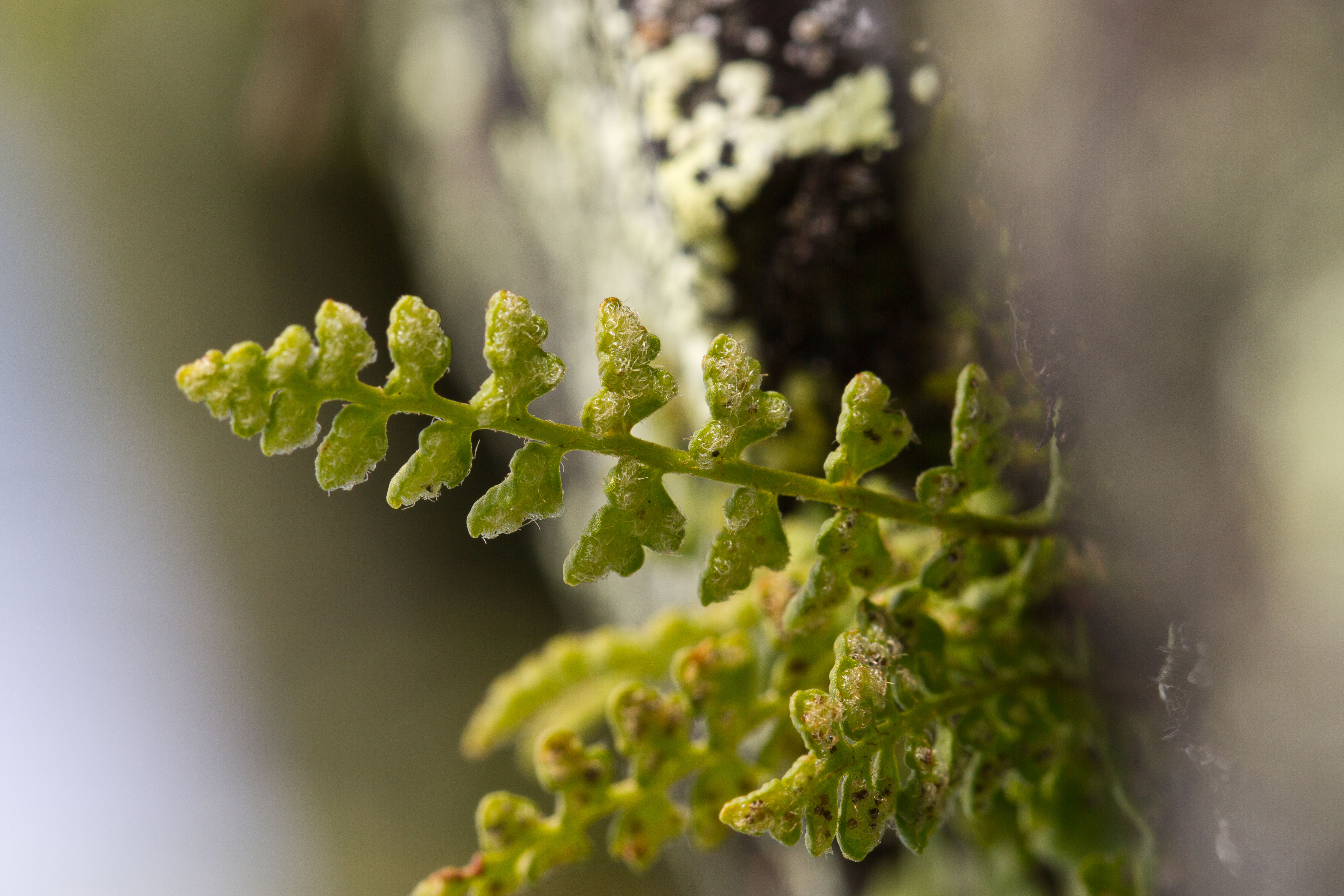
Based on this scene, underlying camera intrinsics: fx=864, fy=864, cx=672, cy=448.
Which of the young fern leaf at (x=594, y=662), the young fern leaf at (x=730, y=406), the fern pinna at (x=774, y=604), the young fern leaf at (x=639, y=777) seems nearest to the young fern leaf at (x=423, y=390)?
the fern pinna at (x=774, y=604)

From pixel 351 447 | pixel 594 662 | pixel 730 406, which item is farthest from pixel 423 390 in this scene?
pixel 594 662

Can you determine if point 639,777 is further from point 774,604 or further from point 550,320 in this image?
point 550,320

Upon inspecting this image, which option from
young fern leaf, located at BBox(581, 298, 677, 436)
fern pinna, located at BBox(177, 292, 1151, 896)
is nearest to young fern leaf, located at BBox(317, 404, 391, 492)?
fern pinna, located at BBox(177, 292, 1151, 896)

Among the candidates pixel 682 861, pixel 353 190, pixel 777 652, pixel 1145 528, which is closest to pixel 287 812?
pixel 682 861

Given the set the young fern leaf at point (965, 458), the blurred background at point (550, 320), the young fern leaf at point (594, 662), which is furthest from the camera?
the young fern leaf at point (594, 662)

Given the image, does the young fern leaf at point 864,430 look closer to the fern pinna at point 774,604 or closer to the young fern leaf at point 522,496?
the fern pinna at point 774,604

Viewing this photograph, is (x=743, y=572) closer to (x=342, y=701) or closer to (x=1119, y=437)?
(x=1119, y=437)
